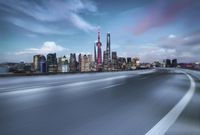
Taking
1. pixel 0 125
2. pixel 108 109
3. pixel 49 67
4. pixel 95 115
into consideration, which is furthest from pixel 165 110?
pixel 49 67

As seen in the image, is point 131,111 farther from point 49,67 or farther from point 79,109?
point 49,67

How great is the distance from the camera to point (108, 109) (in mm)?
8398

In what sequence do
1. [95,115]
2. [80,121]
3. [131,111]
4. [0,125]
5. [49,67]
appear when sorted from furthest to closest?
[49,67] < [131,111] < [95,115] < [80,121] < [0,125]

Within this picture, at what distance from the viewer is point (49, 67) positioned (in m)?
172

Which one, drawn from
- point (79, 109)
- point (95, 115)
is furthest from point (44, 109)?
point (95, 115)

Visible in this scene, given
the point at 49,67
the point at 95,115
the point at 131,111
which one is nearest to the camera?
the point at 95,115

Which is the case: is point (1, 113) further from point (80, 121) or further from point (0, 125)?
point (80, 121)

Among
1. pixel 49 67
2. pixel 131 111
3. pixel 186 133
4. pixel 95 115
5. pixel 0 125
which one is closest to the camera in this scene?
pixel 186 133

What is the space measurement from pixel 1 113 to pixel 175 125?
5111 millimetres

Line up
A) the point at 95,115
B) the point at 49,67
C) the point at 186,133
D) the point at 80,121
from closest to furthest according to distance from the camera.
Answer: the point at 186,133, the point at 80,121, the point at 95,115, the point at 49,67

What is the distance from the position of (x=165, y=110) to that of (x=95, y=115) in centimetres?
263

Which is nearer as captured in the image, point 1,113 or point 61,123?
point 61,123

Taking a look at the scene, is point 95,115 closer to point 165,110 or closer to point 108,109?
point 108,109

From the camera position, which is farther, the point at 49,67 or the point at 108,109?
the point at 49,67
